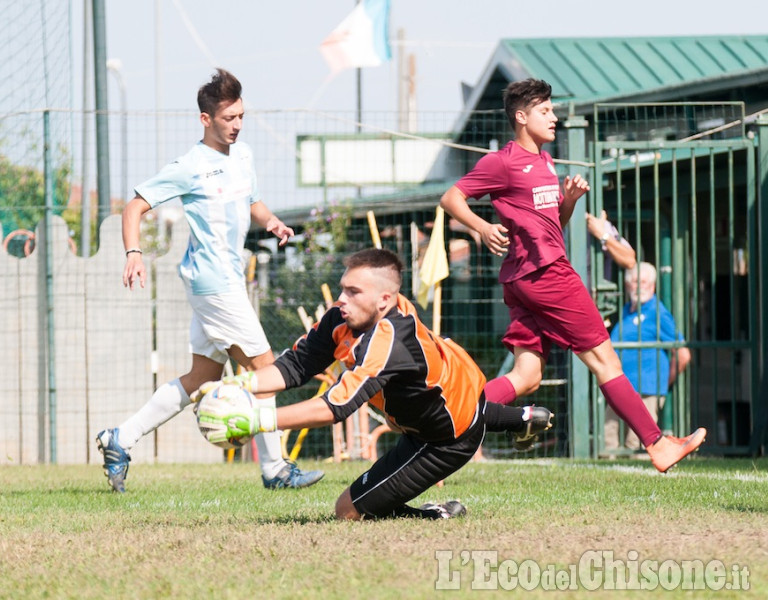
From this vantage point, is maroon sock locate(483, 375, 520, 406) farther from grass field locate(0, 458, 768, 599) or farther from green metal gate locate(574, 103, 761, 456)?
green metal gate locate(574, 103, 761, 456)

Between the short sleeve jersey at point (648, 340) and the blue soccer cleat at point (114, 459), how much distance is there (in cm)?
489

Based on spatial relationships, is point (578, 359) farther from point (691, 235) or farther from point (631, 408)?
point (691, 235)

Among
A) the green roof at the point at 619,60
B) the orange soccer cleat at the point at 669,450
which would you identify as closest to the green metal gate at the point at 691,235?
the green roof at the point at 619,60

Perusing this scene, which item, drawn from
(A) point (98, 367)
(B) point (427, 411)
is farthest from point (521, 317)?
(A) point (98, 367)

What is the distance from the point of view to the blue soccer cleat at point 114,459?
7.14 m

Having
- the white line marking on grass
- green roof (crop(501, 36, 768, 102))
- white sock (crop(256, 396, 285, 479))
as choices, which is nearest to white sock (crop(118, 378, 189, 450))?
white sock (crop(256, 396, 285, 479))

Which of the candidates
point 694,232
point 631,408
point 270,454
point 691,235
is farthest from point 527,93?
point 691,235

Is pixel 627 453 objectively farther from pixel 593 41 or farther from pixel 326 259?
pixel 593 41

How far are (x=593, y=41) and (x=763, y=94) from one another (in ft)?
17.7

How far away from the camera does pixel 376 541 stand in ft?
14.9

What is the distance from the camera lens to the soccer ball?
14.7 ft

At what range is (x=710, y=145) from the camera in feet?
33.1

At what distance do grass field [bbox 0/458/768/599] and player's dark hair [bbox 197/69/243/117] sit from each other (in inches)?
86.3

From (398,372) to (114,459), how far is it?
2859 millimetres
